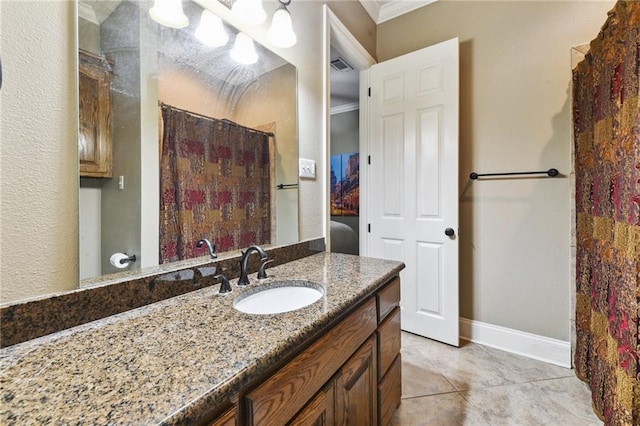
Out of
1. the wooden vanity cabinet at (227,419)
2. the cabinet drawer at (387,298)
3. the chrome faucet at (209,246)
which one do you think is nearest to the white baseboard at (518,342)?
the cabinet drawer at (387,298)

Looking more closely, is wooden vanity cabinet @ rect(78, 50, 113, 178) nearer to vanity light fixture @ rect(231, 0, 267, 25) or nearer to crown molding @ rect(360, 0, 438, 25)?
vanity light fixture @ rect(231, 0, 267, 25)

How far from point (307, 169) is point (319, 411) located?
3.95ft

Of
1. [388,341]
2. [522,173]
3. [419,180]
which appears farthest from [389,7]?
[388,341]

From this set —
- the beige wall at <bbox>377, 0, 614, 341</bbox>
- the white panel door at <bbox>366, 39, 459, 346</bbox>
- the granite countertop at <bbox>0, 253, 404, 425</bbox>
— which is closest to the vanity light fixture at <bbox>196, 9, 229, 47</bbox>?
the granite countertop at <bbox>0, 253, 404, 425</bbox>

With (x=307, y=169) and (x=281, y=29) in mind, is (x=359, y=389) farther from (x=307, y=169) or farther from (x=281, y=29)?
(x=281, y=29)

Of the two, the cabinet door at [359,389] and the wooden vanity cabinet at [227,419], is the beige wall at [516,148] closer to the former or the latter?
the cabinet door at [359,389]

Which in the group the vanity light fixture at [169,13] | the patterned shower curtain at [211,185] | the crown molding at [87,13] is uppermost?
the vanity light fixture at [169,13]

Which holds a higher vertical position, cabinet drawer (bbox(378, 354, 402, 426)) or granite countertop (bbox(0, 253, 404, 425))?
granite countertop (bbox(0, 253, 404, 425))

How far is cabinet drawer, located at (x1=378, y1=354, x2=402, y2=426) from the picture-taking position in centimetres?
120

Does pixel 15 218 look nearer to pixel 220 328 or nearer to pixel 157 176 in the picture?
pixel 157 176

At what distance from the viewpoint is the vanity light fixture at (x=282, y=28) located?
1.32 m

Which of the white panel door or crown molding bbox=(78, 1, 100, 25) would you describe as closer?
crown molding bbox=(78, 1, 100, 25)

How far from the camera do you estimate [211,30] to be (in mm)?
1156

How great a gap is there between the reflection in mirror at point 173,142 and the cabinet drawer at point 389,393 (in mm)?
822
